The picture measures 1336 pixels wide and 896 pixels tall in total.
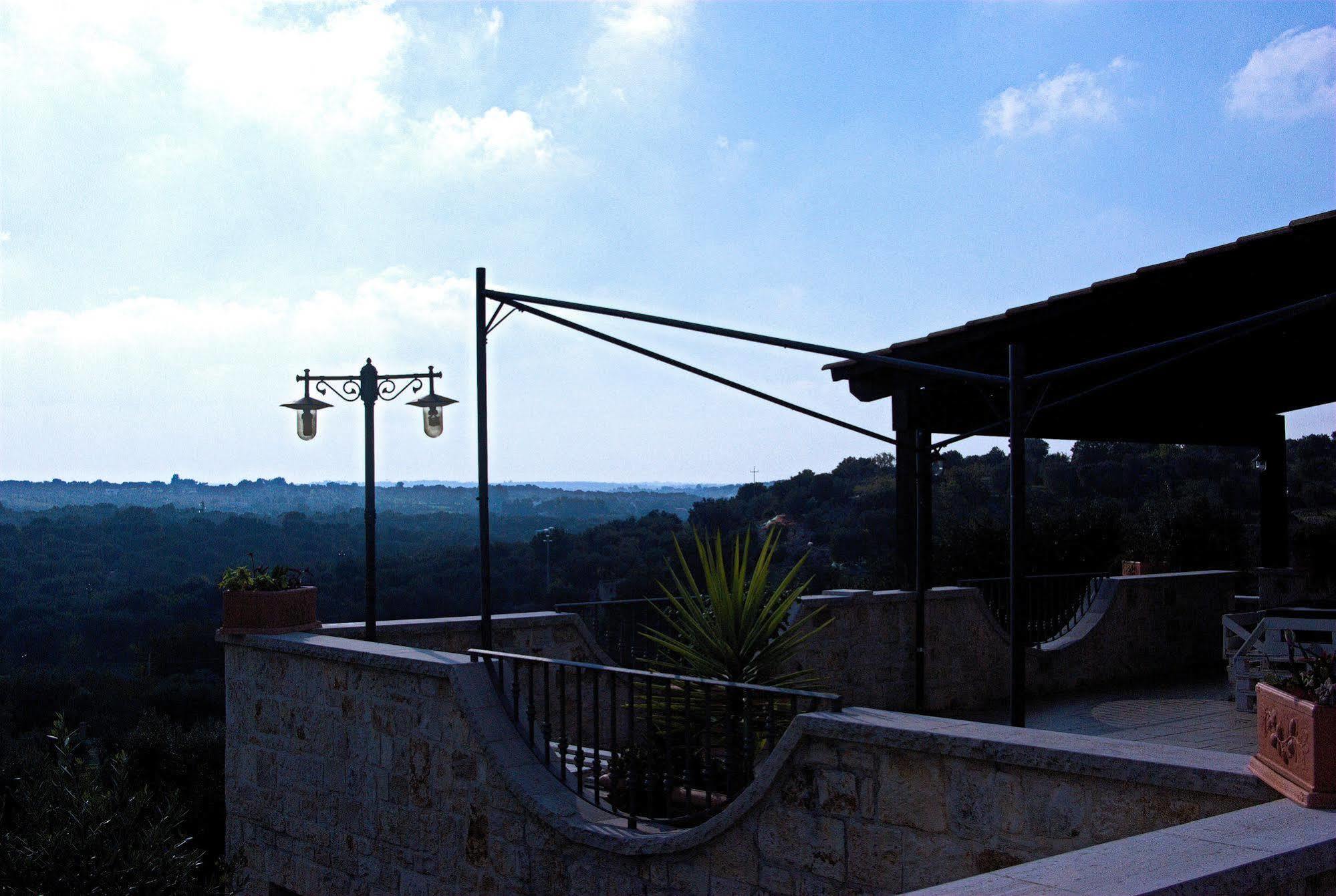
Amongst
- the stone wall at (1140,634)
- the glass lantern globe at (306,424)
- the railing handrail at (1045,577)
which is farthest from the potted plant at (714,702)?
the stone wall at (1140,634)

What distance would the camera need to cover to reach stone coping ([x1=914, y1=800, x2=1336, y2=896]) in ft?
7.20

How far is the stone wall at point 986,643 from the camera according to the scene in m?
8.36

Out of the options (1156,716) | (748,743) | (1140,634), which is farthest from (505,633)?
(1140,634)

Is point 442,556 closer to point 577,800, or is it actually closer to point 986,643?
point 986,643

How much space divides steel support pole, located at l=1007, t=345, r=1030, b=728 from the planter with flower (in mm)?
4611

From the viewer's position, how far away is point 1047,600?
10102 millimetres

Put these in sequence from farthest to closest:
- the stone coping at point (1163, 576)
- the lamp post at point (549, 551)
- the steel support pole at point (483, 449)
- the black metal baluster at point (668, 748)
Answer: the lamp post at point (549, 551) → the stone coping at point (1163, 576) → the steel support pole at point (483, 449) → the black metal baluster at point (668, 748)

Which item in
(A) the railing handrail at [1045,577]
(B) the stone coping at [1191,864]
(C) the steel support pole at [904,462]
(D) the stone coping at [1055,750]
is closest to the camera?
(B) the stone coping at [1191,864]

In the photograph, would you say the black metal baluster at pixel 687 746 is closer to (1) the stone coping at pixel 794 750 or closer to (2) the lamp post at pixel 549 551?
(1) the stone coping at pixel 794 750

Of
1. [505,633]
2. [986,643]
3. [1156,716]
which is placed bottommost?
[1156,716]

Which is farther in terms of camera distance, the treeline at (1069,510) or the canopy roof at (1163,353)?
the treeline at (1069,510)

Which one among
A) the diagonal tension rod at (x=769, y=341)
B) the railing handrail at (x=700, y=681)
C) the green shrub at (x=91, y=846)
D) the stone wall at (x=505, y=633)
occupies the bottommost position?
the green shrub at (x=91, y=846)

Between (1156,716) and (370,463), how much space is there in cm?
597

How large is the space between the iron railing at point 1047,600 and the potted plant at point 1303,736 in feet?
21.6
